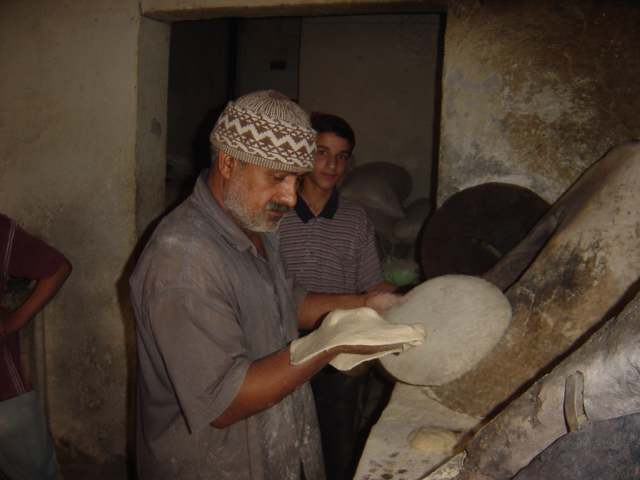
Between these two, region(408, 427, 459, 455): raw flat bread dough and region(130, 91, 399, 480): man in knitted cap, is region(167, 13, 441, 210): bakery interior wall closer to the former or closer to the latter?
region(130, 91, 399, 480): man in knitted cap

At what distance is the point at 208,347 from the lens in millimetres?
1223

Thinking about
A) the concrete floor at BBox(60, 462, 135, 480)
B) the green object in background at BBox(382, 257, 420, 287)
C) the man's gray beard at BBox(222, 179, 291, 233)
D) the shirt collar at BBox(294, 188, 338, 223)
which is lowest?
the concrete floor at BBox(60, 462, 135, 480)

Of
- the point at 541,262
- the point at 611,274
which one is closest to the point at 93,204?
the point at 541,262

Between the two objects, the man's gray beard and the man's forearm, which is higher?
the man's gray beard

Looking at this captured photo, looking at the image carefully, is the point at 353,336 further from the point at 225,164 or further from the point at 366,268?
the point at 366,268

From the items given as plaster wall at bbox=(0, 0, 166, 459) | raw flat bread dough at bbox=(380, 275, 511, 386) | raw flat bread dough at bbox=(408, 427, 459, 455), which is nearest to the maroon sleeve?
plaster wall at bbox=(0, 0, 166, 459)

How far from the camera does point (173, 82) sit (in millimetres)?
5172

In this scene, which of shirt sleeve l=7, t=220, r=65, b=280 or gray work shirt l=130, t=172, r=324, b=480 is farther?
shirt sleeve l=7, t=220, r=65, b=280

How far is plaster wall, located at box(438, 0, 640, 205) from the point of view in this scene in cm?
208

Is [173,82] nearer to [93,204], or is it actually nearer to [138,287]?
[93,204]

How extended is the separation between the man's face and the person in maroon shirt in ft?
5.22

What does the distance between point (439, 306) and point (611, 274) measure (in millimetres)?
586

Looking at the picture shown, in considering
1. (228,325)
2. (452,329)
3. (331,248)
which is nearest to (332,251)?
(331,248)

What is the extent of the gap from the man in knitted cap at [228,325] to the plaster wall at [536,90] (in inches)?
44.9
